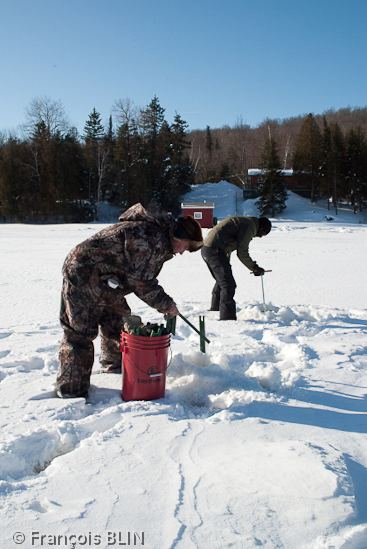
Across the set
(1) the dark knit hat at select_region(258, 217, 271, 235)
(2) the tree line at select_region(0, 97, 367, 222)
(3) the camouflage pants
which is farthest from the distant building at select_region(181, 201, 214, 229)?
(3) the camouflage pants

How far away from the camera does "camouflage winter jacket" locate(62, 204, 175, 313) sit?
2.85m

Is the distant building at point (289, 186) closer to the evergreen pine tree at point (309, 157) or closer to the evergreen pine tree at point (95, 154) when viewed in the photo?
the evergreen pine tree at point (309, 157)

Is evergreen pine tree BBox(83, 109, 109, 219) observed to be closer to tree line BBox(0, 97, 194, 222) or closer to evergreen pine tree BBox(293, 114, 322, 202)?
tree line BBox(0, 97, 194, 222)

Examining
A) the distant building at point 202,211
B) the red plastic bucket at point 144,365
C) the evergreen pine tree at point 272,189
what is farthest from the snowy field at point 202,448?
the evergreen pine tree at point 272,189

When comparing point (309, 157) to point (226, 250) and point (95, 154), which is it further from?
point (226, 250)

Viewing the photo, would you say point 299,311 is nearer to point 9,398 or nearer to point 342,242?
point 9,398

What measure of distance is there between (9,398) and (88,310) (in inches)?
35.1

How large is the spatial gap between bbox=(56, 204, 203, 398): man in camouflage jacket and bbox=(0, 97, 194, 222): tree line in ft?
91.7

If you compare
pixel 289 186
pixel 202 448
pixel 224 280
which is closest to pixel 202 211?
pixel 289 186

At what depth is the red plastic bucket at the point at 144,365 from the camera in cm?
288

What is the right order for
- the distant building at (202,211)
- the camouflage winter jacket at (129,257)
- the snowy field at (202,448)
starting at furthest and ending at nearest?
the distant building at (202,211) → the camouflage winter jacket at (129,257) → the snowy field at (202,448)

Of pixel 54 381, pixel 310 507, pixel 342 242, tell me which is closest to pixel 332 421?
pixel 310 507

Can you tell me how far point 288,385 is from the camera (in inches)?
133

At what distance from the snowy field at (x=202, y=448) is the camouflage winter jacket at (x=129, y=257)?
84 centimetres
